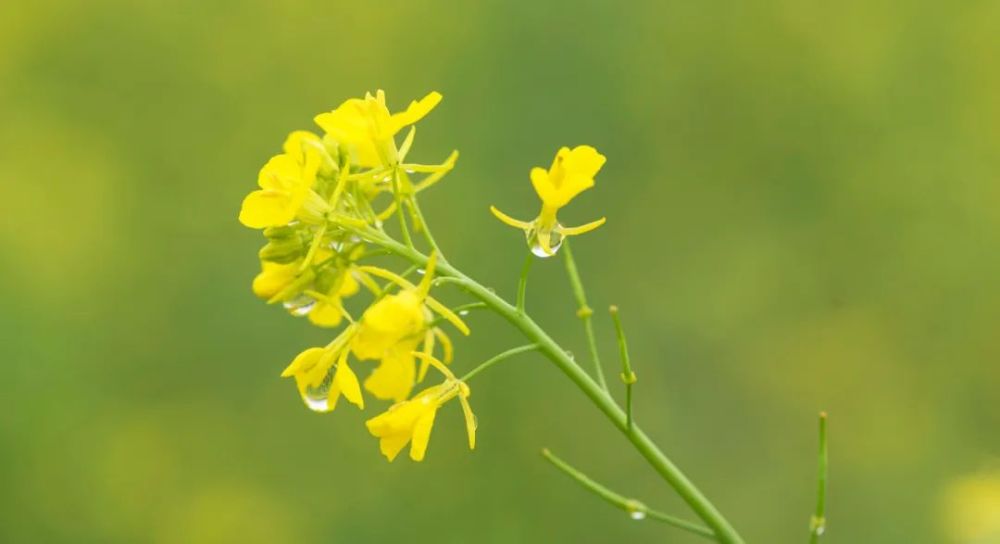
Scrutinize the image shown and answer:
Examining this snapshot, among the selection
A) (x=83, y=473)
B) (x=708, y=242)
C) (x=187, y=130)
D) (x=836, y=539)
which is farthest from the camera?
(x=187, y=130)

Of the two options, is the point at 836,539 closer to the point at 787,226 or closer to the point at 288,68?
the point at 787,226

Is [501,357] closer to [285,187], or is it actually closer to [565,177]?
[565,177]

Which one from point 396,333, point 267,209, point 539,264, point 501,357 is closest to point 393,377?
point 396,333

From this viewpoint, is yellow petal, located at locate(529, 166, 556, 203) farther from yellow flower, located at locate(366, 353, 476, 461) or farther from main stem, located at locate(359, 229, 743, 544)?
yellow flower, located at locate(366, 353, 476, 461)

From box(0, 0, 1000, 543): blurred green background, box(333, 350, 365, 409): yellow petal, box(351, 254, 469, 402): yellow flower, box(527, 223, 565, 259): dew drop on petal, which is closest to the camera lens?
box(351, 254, 469, 402): yellow flower

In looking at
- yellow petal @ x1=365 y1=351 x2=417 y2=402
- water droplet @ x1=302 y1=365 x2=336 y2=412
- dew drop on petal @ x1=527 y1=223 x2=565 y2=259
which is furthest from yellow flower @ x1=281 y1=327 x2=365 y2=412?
dew drop on petal @ x1=527 y1=223 x2=565 y2=259

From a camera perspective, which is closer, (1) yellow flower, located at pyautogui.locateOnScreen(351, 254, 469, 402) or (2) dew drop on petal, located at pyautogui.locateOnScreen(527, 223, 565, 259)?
(1) yellow flower, located at pyautogui.locateOnScreen(351, 254, 469, 402)

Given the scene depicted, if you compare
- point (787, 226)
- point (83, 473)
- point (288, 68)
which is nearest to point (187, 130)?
point (288, 68)
